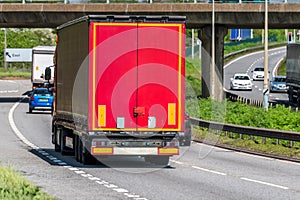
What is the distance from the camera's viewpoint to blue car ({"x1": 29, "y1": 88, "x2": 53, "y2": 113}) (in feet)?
195

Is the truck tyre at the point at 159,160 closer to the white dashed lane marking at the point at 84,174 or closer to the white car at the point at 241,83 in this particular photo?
the white dashed lane marking at the point at 84,174

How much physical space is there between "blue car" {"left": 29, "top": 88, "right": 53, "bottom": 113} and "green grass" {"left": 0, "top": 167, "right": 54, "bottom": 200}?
4019 cm

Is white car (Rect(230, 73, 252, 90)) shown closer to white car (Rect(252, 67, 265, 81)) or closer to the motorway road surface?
white car (Rect(252, 67, 265, 81))

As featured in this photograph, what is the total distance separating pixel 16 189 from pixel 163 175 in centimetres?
680

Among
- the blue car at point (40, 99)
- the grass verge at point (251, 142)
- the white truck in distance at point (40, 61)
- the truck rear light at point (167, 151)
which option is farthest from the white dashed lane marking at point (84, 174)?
the white truck in distance at point (40, 61)

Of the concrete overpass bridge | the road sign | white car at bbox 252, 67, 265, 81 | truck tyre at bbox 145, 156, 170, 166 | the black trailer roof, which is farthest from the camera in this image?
the road sign

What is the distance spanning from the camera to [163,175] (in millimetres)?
22859

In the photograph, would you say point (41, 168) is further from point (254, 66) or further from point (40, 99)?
point (254, 66)

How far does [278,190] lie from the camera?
64.0ft

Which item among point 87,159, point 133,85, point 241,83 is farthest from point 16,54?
point 133,85

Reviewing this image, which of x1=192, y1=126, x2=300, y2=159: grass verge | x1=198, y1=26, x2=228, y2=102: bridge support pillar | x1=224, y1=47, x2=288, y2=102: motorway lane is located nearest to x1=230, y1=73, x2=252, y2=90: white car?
x1=224, y1=47, x2=288, y2=102: motorway lane

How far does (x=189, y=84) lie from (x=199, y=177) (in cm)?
6514

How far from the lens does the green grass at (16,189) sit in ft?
50.8

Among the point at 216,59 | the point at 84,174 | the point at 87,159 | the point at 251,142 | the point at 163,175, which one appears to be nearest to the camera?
the point at 84,174
